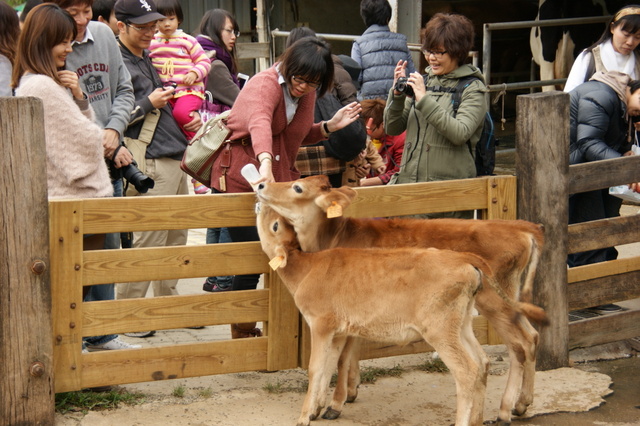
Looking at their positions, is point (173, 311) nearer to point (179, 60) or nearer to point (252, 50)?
point (179, 60)

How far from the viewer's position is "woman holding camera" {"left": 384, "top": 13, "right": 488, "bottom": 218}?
5.54 meters

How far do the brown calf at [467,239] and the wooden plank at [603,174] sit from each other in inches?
30.0

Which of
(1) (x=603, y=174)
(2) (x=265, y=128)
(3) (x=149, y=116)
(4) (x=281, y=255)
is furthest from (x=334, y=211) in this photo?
(3) (x=149, y=116)

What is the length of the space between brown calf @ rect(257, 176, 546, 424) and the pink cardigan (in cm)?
37

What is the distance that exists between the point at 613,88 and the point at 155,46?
343 cm

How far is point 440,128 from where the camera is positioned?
5.50 metres

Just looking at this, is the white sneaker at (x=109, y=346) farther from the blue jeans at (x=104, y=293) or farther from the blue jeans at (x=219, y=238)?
the blue jeans at (x=219, y=238)

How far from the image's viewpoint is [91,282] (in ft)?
15.5

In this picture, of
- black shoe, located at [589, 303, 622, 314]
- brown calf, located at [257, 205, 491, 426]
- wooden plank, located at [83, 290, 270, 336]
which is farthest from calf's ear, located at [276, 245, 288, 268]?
black shoe, located at [589, 303, 622, 314]

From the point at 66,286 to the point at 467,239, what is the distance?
2.19m

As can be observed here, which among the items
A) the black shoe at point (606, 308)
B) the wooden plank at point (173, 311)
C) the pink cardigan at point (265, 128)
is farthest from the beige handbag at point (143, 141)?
the black shoe at point (606, 308)

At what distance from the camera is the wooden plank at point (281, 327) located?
17.0 feet

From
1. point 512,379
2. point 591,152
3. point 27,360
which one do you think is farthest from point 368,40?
point 27,360

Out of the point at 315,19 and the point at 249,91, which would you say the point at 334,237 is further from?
the point at 315,19
